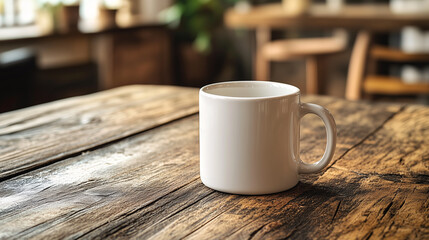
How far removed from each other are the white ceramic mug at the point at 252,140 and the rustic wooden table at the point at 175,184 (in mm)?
20

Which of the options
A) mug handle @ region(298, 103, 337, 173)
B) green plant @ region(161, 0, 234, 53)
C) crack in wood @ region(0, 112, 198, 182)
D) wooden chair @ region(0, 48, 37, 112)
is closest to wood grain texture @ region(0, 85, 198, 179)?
crack in wood @ region(0, 112, 198, 182)

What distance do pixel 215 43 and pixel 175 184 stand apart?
3.84 metres

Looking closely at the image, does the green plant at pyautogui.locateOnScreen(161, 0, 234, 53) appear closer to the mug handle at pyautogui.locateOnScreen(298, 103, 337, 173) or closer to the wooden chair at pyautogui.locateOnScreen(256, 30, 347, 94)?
the wooden chair at pyautogui.locateOnScreen(256, 30, 347, 94)

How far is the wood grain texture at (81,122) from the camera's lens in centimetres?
78

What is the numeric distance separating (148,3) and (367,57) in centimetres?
232

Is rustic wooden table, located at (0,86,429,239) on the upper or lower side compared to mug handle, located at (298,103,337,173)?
lower

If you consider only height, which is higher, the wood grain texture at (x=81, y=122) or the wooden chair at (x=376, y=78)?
the wood grain texture at (x=81, y=122)

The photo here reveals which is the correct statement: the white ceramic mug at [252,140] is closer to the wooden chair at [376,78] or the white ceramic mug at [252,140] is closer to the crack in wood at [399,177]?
the crack in wood at [399,177]

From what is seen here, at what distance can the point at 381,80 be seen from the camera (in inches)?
83.0

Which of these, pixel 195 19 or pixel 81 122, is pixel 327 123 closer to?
pixel 81 122

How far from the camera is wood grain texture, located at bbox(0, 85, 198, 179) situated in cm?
78

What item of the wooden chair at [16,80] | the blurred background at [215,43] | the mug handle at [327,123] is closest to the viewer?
the mug handle at [327,123]

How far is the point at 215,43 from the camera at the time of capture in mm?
4414

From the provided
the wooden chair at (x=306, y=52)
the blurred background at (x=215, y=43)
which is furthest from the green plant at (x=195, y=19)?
the wooden chair at (x=306, y=52)
